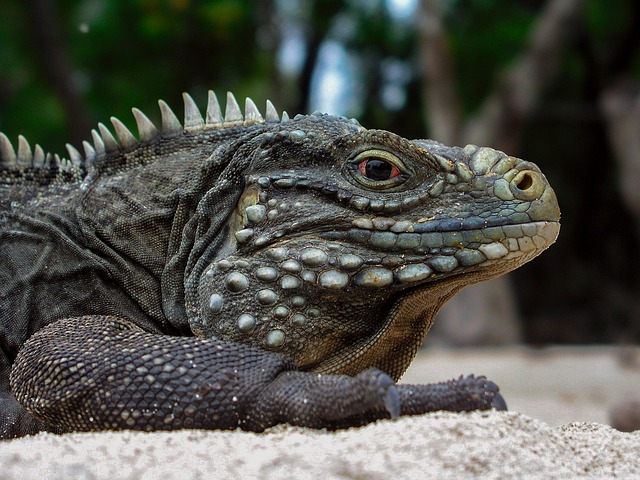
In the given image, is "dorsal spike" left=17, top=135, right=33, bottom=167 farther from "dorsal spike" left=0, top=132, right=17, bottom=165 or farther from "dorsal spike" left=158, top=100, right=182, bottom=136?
"dorsal spike" left=158, top=100, right=182, bottom=136

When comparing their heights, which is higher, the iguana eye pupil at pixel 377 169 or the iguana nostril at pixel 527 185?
the iguana nostril at pixel 527 185

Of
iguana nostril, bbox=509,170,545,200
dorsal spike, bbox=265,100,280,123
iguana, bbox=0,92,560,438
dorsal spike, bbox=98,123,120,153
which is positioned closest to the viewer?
iguana, bbox=0,92,560,438

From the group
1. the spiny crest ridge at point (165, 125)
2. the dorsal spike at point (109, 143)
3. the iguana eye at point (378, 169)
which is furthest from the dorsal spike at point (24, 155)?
the iguana eye at point (378, 169)

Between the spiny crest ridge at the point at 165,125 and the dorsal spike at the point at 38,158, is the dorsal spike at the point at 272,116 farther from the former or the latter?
the dorsal spike at the point at 38,158

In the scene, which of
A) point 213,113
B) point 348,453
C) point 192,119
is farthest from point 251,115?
point 348,453

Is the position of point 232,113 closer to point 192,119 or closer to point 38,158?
point 192,119

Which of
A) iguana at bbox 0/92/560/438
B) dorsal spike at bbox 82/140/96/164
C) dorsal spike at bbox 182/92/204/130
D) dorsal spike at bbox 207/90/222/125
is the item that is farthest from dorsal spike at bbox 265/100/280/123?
dorsal spike at bbox 82/140/96/164
